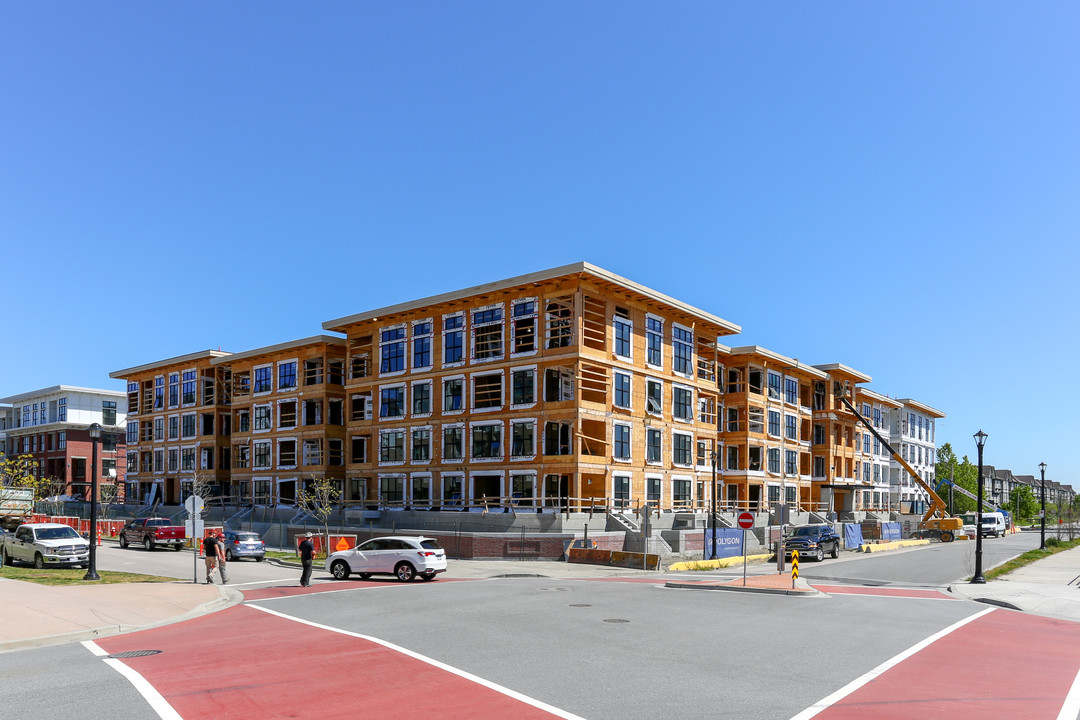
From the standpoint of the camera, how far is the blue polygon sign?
42844 mm

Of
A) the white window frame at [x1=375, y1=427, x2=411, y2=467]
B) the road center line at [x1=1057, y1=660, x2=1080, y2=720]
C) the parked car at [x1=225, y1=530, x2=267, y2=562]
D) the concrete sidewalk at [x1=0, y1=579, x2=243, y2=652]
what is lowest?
the parked car at [x1=225, y1=530, x2=267, y2=562]

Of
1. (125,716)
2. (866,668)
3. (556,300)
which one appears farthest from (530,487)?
(125,716)

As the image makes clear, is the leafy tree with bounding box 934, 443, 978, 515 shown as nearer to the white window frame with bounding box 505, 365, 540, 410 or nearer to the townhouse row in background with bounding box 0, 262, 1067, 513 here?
the townhouse row in background with bounding box 0, 262, 1067, 513

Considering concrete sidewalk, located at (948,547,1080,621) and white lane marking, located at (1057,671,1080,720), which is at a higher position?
white lane marking, located at (1057,671,1080,720)

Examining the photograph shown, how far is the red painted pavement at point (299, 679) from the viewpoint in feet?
35.0

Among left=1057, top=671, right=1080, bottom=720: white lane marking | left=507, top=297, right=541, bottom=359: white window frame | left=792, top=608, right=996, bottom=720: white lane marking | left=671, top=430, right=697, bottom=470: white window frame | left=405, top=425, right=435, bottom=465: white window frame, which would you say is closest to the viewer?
left=792, top=608, right=996, bottom=720: white lane marking

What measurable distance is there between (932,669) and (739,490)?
5636 cm

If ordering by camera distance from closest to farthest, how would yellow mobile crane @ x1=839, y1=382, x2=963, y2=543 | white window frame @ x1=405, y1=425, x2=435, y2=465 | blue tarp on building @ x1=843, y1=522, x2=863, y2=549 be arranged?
1. white window frame @ x1=405, y1=425, x2=435, y2=465
2. blue tarp on building @ x1=843, y1=522, x2=863, y2=549
3. yellow mobile crane @ x1=839, y1=382, x2=963, y2=543

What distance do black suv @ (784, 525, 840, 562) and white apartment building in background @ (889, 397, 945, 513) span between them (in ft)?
196

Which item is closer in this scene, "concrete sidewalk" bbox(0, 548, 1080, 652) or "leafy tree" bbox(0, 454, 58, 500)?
"concrete sidewalk" bbox(0, 548, 1080, 652)

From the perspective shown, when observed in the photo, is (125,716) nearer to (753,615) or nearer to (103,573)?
(753,615)

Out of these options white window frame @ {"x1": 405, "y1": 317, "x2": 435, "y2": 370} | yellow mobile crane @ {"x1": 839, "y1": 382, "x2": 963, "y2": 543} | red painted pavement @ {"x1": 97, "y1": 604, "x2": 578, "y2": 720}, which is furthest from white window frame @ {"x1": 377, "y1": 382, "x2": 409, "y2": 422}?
red painted pavement @ {"x1": 97, "y1": 604, "x2": 578, "y2": 720}

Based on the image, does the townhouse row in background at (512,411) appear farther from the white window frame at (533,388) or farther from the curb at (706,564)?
the curb at (706,564)

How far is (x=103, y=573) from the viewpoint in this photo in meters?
31.0
